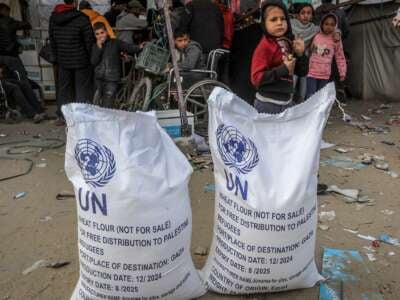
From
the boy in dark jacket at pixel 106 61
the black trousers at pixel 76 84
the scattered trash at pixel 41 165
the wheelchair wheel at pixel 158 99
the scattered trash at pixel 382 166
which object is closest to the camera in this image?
the scattered trash at pixel 382 166

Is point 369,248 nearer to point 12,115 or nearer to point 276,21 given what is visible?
point 276,21

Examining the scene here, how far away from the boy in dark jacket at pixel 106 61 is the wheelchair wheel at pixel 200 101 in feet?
3.57

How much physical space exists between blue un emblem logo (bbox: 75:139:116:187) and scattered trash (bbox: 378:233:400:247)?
1.76 meters

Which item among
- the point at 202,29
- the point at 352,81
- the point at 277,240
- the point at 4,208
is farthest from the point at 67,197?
the point at 352,81

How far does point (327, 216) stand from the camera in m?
2.87

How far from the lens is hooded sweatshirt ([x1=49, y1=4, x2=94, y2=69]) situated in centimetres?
548

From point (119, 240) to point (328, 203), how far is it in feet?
6.23

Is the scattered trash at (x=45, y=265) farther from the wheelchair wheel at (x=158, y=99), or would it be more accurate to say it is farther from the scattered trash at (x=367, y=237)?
the wheelchair wheel at (x=158, y=99)

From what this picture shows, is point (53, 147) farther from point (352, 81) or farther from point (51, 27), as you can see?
point (352, 81)

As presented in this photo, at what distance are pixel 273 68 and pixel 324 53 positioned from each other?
2.98 m

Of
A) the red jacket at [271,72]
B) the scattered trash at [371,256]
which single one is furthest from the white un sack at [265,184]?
the red jacket at [271,72]

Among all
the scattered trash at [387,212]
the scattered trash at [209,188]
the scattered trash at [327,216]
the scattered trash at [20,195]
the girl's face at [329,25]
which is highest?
the girl's face at [329,25]

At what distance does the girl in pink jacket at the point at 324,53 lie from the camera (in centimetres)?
529

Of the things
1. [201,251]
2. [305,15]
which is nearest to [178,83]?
[201,251]
